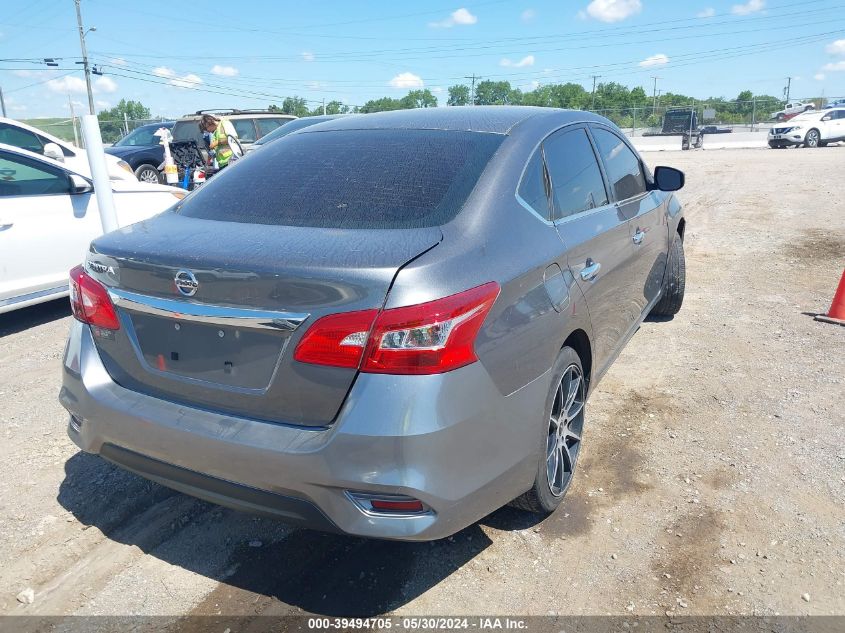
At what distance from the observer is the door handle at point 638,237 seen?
4.05 meters

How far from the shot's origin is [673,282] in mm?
5535

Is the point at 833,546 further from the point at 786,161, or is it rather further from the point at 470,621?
the point at 786,161

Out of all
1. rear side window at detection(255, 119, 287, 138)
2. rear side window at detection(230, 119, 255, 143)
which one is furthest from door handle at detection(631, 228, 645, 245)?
rear side window at detection(255, 119, 287, 138)

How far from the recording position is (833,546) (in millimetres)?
2834

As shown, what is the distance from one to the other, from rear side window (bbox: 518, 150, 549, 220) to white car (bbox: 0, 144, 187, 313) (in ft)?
15.6

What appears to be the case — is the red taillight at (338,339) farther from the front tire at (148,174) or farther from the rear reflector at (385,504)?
the front tire at (148,174)

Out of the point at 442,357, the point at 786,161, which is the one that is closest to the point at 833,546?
the point at 442,357

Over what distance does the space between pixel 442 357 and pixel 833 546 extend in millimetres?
2009

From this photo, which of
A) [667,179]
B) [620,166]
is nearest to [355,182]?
[620,166]

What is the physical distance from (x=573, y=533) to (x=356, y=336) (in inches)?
60.6

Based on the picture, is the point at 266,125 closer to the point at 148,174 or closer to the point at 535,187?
the point at 148,174

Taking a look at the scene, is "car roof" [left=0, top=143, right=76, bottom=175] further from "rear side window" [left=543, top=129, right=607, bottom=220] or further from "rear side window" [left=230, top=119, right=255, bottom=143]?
"rear side window" [left=230, top=119, right=255, bottom=143]

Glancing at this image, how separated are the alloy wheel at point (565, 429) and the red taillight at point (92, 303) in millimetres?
1793

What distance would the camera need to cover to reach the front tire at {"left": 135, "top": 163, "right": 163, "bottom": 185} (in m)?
15.4
